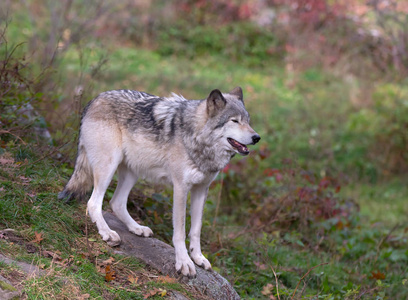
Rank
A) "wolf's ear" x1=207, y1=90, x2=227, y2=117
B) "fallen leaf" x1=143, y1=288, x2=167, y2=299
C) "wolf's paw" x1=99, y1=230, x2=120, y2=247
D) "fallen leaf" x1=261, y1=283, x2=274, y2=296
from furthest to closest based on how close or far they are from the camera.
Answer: "fallen leaf" x1=261, y1=283, x2=274, y2=296, "wolf's paw" x1=99, y1=230, x2=120, y2=247, "wolf's ear" x1=207, y1=90, x2=227, y2=117, "fallen leaf" x1=143, y1=288, x2=167, y2=299

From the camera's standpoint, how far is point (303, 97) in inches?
606

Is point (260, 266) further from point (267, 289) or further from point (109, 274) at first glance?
point (109, 274)

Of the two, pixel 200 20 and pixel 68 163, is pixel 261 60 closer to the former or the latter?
pixel 200 20

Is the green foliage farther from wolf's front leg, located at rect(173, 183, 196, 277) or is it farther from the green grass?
wolf's front leg, located at rect(173, 183, 196, 277)

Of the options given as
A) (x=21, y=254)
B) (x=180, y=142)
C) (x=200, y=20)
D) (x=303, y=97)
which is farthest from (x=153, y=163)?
(x=200, y=20)

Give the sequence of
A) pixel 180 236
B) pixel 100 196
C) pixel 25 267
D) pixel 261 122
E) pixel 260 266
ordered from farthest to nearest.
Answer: pixel 261 122 → pixel 260 266 → pixel 100 196 → pixel 180 236 → pixel 25 267

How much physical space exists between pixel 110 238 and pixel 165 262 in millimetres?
607

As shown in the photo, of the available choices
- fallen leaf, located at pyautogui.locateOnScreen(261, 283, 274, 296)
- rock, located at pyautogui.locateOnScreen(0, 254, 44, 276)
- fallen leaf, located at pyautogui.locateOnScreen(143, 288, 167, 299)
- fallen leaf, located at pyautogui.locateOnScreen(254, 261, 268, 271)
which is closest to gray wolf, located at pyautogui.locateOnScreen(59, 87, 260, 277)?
fallen leaf, located at pyautogui.locateOnScreen(143, 288, 167, 299)

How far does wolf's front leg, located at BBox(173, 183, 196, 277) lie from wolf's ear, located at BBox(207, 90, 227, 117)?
31.2 inches

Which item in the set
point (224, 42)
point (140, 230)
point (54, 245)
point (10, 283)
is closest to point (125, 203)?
point (140, 230)

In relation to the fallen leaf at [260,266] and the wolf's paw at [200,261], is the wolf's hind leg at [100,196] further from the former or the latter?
the fallen leaf at [260,266]

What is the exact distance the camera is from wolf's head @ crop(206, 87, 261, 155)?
15.2 feet

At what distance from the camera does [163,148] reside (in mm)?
5035

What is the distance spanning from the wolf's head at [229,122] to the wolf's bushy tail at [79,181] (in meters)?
1.47
